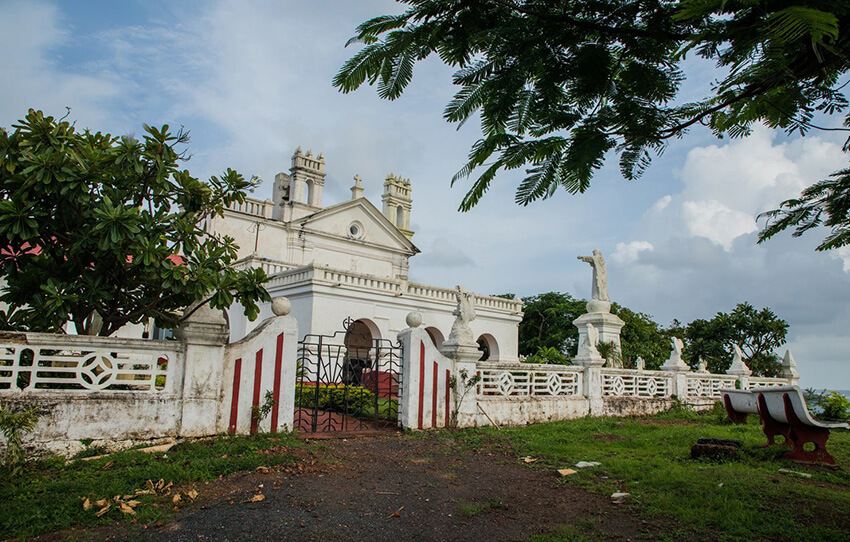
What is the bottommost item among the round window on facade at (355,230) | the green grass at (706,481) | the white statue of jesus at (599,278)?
the green grass at (706,481)

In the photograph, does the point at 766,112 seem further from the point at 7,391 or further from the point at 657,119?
the point at 7,391

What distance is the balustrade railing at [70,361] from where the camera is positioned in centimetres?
661

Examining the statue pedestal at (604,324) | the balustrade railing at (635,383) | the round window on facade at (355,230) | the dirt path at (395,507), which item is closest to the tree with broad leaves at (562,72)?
the dirt path at (395,507)

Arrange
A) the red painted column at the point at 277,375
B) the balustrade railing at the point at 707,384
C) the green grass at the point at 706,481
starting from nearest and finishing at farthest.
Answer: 1. the green grass at the point at 706,481
2. the red painted column at the point at 277,375
3. the balustrade railing at the point at 707,384

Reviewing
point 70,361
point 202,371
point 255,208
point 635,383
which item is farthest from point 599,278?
point 255,208

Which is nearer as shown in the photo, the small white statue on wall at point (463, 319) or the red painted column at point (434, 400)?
the red painted column at point (434, 400)

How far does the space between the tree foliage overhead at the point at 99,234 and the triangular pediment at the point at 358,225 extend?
15.9 m

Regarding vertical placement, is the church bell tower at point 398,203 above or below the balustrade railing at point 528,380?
above

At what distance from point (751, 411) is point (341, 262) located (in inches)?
691

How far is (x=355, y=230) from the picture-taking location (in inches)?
1013

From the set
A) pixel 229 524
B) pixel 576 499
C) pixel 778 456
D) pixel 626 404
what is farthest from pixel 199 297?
pixel 626 404

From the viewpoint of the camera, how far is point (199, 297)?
7.56 meters

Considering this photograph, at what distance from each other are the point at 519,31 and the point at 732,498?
17.3ft

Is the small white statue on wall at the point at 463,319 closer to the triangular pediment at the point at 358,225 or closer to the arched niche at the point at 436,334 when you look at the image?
the arched niche at the point at 436,334
